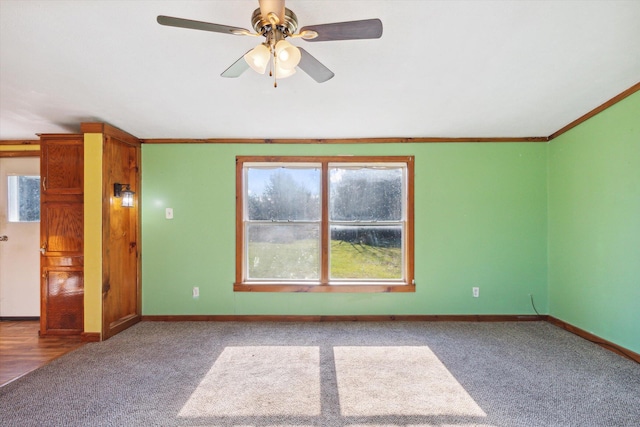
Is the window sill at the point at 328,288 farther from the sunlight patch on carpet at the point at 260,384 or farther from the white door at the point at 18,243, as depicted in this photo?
the white door at the point at 18,243

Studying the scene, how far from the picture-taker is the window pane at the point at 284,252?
3.97 meters

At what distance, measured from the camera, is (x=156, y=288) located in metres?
3.88

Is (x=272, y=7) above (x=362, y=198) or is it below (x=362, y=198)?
above

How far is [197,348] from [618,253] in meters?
4.08

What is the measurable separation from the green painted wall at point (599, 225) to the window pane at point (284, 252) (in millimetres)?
2867

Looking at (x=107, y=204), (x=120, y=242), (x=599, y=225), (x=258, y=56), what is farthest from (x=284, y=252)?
(x=599, y=225)

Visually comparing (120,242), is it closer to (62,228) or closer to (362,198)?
(62,228)

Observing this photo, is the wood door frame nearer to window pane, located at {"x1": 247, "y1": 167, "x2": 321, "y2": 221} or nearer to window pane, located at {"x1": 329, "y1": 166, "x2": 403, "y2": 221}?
window pane, located at {"x1": 247, "y1": 167, "x2": 321, "y2": 221}

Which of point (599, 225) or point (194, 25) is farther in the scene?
point (599, 225)

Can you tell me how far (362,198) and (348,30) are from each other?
2.55 meters

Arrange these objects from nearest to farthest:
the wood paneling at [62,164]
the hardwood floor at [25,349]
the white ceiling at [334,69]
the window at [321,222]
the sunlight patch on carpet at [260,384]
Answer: the white ceiling at [334,69], the sunlight patch on carpet at [260,384], the hardwood floor at [25,349], the wood paneling at [62,164], the window at [321,222]

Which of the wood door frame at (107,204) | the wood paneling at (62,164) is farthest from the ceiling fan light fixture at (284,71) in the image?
the wood paneling at (62,164)

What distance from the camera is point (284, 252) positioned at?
397 cm

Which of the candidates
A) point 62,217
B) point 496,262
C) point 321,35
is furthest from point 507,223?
point 62,217
